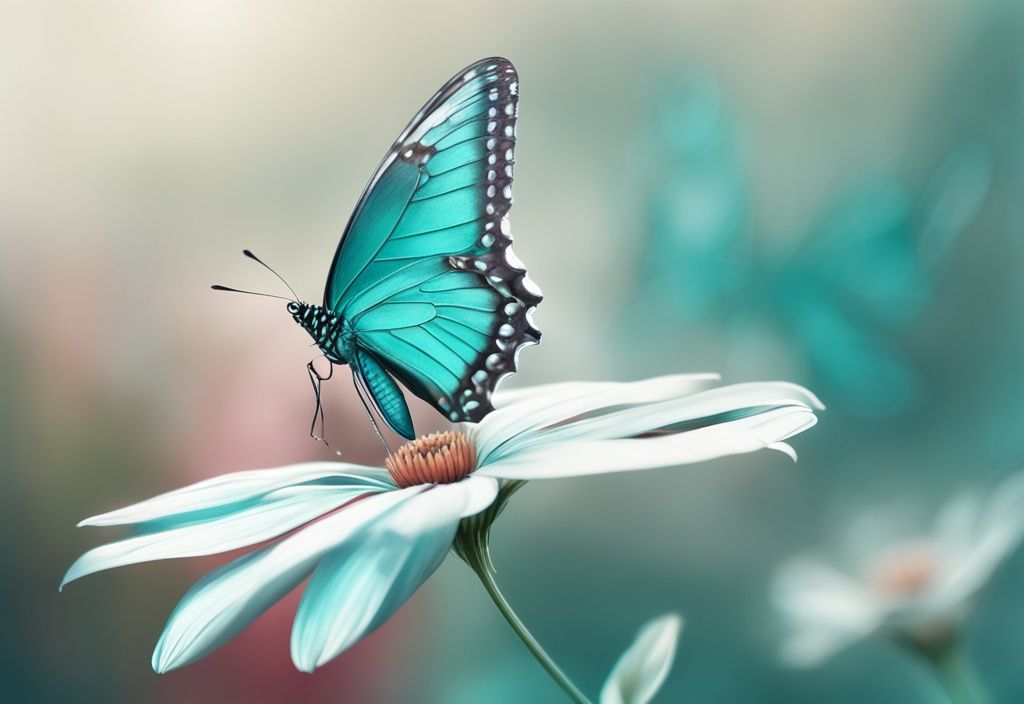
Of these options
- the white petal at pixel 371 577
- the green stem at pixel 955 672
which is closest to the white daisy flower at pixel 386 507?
the white petal at pixel 371 577

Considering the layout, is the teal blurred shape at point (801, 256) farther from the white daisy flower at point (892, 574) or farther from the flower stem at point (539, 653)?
the flower stem at point (539, 653)

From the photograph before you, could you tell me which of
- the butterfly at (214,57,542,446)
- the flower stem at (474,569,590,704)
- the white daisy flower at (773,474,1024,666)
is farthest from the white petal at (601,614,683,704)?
the white daisy flower at (773,474,1024,666)

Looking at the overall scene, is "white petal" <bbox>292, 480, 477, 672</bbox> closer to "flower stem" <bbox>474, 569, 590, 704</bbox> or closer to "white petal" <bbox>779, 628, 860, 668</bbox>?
"flower stem" <bbox>474, 569, 590, 704</bbox>

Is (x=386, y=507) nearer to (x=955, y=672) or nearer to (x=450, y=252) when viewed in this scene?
(x=450, y=252)

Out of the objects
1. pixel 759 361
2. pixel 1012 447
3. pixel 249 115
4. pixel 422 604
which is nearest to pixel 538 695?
pixel 422 604

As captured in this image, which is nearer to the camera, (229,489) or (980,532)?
(229,489)

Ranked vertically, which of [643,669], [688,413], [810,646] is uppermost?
[688,413]

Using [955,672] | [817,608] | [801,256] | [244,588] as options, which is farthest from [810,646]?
[244,588]
